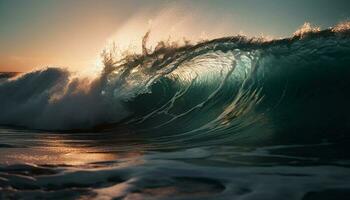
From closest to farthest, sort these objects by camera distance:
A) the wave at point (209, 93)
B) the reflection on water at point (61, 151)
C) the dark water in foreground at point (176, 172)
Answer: the dark water in foreground at point (176, 172)
the reflection on water at point (61, 151)
the wave at point (209, 93)

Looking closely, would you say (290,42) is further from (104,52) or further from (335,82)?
(104,52)

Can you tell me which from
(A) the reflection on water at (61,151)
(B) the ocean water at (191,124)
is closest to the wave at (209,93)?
(B) the ocean water at (191,124)

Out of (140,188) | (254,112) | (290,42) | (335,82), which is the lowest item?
(140,188)

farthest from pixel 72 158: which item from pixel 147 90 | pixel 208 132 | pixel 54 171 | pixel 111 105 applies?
pixel 147 90

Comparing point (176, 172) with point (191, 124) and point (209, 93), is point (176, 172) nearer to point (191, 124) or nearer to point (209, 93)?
point (191, 124)

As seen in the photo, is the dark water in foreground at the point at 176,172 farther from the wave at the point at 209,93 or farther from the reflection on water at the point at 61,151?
the wave at the point at 209,93
